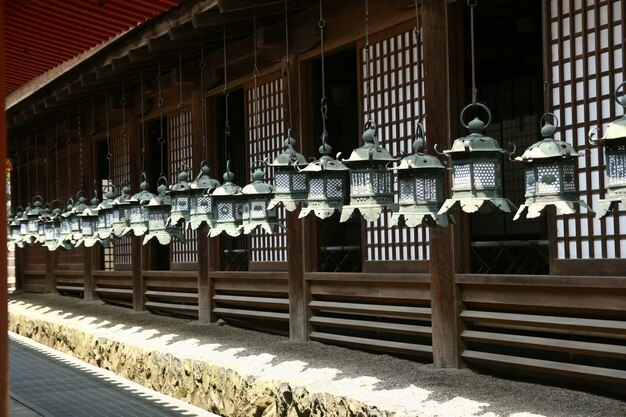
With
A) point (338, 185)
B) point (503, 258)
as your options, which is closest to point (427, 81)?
point (338, 185)

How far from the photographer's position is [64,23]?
34.4 feet

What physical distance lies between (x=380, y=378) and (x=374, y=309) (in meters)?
1.67

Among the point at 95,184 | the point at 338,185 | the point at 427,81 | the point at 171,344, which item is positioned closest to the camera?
the point at 338,185

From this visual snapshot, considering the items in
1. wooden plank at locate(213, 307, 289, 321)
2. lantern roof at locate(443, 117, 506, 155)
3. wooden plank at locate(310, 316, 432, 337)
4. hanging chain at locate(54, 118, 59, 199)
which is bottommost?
wooden plank at locate(213, 307, 289, 321)

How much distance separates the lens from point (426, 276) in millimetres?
10398

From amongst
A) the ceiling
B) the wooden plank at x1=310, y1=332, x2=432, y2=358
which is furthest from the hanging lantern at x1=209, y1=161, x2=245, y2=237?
the ceiling

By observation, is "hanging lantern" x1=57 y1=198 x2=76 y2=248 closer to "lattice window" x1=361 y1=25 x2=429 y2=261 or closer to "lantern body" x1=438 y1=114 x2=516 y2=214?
"lattice window" x1=361 y1=25 x2=429 y2=261

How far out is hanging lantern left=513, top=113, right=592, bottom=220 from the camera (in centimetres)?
728

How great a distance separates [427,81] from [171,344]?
6291mm

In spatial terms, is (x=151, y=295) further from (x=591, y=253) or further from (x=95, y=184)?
(x=591, y=253)

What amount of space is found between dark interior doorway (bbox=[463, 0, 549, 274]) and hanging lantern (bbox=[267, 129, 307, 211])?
3922mm

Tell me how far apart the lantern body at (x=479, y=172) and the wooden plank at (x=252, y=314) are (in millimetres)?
6282

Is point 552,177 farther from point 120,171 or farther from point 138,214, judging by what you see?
point 120,171

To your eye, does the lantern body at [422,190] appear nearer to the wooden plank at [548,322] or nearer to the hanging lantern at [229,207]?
the wooden plank at [548,322]
